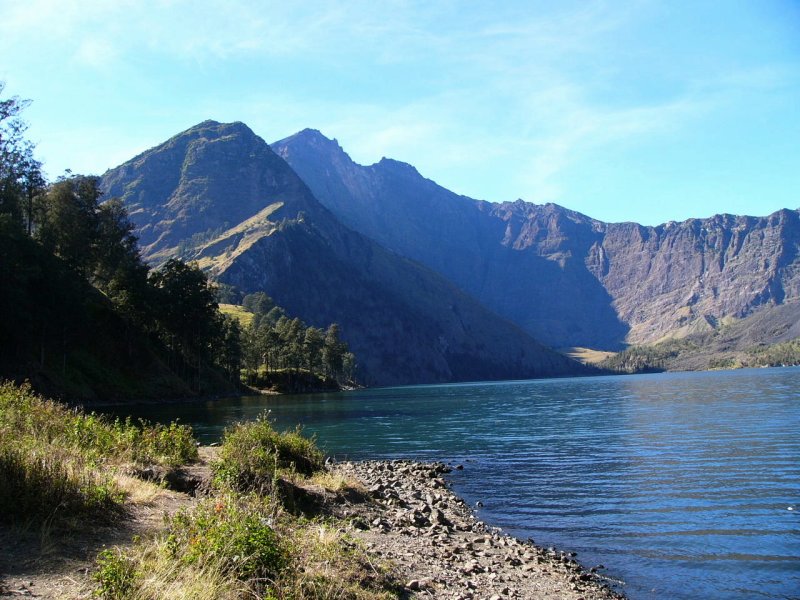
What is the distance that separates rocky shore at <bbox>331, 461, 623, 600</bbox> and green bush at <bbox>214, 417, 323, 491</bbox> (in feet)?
10.3

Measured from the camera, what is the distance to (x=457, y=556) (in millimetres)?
18328

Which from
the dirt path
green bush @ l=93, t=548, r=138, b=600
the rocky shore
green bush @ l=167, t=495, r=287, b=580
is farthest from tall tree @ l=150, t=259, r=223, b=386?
green bush @ l=93, t=548, r=138, b=600

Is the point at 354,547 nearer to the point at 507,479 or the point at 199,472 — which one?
the point at 199,472

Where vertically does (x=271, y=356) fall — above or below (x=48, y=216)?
below

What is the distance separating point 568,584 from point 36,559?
45.1 ft

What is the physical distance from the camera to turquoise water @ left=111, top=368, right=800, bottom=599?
1906 centimetres

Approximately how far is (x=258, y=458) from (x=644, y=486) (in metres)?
21.3

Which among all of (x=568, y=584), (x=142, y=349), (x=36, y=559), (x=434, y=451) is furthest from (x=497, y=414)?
(x=36, y=559)

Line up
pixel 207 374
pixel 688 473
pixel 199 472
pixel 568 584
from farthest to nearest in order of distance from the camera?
pixel 207 374
pixel 688 473
pixel 199 472
pixel 568 584

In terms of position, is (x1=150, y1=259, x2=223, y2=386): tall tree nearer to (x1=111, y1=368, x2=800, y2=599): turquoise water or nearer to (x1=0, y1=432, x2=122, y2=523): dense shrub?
(x1=111, y1=368, x2=800, y2=599): turquoise water

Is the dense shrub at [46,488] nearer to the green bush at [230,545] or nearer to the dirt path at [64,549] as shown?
the dirt path at [64,549]

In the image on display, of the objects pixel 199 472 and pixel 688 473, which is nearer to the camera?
pixel 199 472

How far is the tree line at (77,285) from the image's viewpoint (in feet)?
245

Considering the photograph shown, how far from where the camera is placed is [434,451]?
48.2m
